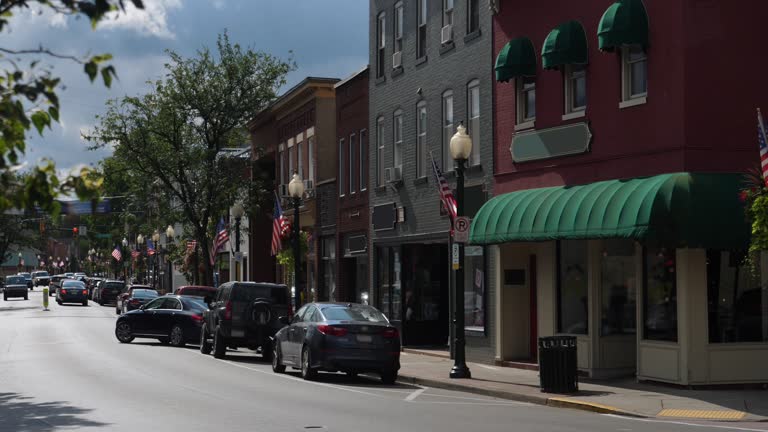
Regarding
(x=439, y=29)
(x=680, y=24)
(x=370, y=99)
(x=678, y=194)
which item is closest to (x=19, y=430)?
(x=678, y=194)

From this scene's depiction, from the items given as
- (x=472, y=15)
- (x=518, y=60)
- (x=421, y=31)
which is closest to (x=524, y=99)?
(x=518, y=60)

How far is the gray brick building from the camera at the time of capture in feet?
90.8

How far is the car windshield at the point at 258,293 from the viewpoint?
29.5 meters

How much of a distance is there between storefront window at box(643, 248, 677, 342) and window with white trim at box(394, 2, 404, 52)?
555 inches

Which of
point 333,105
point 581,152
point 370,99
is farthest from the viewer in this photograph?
point 333,105

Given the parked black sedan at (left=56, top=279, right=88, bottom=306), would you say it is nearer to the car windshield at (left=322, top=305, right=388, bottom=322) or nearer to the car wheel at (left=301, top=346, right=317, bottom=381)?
the car wheel at (left=301, top=346, right=317, bottom=381)

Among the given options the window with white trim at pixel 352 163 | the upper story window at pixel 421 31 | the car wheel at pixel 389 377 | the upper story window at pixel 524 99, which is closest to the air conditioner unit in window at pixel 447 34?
the upper story window at pixel 421 31

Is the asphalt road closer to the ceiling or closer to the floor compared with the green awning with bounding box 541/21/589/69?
closer to the floor

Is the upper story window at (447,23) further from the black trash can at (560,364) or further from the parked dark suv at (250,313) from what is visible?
the black trash can at (560,364)

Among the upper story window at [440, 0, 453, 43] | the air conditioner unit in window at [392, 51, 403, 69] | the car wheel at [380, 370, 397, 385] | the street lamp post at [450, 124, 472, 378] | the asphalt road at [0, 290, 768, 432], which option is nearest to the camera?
the asphalt road at [0, 290, 768, 432]

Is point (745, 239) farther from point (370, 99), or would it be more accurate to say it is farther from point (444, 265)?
point (370, 99)

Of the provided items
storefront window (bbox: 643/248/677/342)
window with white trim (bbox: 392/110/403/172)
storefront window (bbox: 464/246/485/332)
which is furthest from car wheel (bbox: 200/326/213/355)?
storefront window (bbox: 643/248/677/342)

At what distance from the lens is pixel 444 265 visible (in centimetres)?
3272

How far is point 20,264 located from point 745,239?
612 ft
